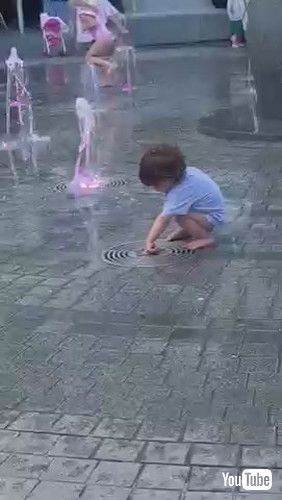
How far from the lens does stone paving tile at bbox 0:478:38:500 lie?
3.77 meters

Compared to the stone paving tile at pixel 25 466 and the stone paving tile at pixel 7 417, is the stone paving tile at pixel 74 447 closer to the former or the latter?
the stone paving tile at pixel 25 466

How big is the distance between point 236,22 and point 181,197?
15635 mm

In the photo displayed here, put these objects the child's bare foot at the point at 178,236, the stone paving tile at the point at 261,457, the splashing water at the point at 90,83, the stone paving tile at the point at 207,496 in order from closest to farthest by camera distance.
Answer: the stone paving tile at the point at 207,496, the stone paving tile at the point at 261,457, the child's bare foot at the point at 178,236, the splashing water at the point at 90,83

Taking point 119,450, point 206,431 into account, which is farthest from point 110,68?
point 119,450

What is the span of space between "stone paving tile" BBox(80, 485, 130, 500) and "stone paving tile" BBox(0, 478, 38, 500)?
0.69 feet

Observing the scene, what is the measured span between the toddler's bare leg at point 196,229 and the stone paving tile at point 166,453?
9.33 ft

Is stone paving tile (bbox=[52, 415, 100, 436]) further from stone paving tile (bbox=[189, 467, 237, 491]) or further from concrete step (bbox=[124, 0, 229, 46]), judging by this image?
concrete step (bbox=[124, 0, 229, 46])

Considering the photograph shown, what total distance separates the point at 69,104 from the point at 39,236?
23.8ft

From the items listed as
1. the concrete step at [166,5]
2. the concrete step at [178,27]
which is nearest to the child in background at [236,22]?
the concrete step at [178,27]

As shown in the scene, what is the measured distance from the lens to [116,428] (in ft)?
14.1

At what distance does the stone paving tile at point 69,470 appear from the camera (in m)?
3.89

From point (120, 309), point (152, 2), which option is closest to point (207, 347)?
point (120, 309)

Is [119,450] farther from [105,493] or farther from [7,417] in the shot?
[7,417]

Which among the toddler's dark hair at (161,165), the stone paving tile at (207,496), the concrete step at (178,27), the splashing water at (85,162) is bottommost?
the concrete step at (178,27)
